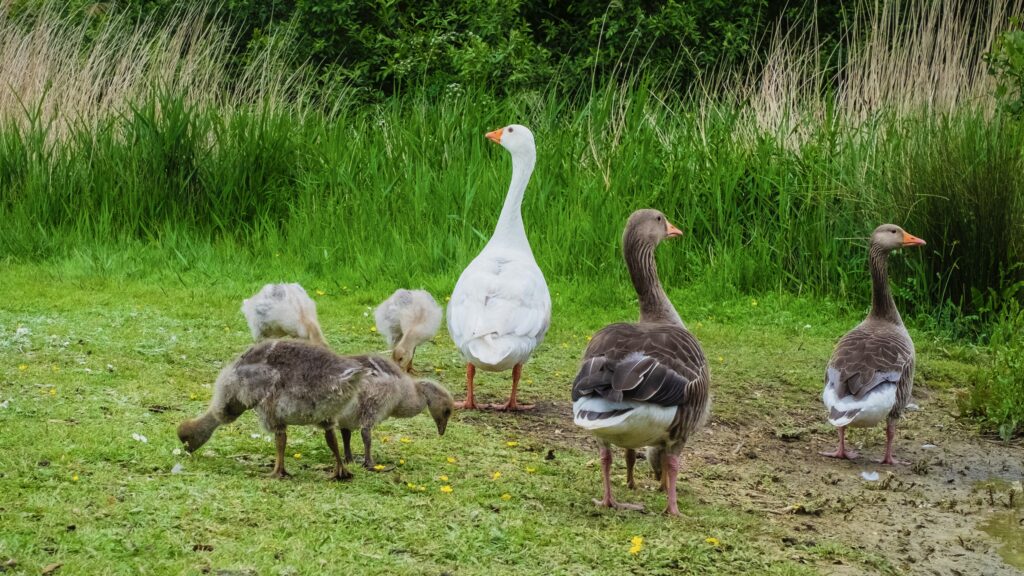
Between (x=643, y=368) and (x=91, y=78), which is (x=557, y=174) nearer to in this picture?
(x=91, y=78)

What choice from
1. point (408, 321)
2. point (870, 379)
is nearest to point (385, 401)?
point (408, 321)

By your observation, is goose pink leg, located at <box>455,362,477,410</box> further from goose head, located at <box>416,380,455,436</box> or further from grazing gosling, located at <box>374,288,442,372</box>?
goose head, located at <box>416,380,455,436</box>

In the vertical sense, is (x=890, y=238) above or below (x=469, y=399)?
above

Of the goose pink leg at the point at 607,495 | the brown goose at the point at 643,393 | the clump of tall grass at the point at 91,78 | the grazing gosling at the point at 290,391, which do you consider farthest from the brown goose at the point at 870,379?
the clump of tall grass at the point at 91,78

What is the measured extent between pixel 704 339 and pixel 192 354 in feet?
14.4

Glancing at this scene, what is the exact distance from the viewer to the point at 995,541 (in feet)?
18.3

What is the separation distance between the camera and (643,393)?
4.99m

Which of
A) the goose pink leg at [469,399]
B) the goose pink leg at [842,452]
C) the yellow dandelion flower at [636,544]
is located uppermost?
the yellow dandelion flower at [636,544]

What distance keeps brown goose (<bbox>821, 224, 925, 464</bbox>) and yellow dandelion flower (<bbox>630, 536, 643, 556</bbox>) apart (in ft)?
7.38

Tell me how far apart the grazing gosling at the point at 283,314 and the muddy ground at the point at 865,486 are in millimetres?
1272

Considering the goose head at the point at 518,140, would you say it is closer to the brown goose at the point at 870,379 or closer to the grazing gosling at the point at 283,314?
the grazing gosling at the point at 283,314

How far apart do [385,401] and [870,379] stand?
10.0 ft

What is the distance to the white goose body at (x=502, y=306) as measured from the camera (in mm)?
6961

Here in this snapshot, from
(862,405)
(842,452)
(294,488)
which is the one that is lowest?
(842,452)
